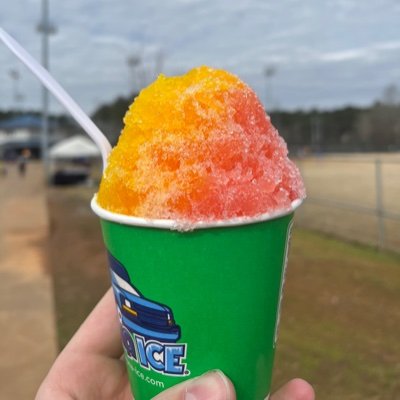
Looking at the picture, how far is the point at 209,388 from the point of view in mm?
995

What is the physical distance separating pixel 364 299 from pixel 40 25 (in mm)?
20260

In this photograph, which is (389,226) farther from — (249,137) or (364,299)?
(249,137)

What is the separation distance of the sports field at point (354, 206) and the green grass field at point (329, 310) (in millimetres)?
771

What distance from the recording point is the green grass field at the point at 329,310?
3.89 m

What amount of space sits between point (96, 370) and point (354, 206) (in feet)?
26.6

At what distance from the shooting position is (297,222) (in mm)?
11055

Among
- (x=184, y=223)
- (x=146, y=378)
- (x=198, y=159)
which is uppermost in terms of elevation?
(x=198, y=159)

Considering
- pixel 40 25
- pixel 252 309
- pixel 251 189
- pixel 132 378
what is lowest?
pixel 132 378

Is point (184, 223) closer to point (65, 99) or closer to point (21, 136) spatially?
point (65, 99)

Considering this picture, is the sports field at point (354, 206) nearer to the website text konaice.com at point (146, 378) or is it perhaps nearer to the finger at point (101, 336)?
the finger at point (101, 336)

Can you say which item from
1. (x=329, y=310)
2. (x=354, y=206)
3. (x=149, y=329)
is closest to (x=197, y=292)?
(x=149, y=329)

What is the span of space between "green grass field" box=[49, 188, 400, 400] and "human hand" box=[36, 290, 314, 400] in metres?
2.58

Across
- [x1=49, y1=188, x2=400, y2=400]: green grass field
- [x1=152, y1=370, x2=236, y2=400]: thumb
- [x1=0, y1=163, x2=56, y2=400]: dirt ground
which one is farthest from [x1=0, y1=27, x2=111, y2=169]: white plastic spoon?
[x1=0, y1=163, x2=56, y2=400]: dirt ground

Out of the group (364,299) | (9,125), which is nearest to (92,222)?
(364,299)
